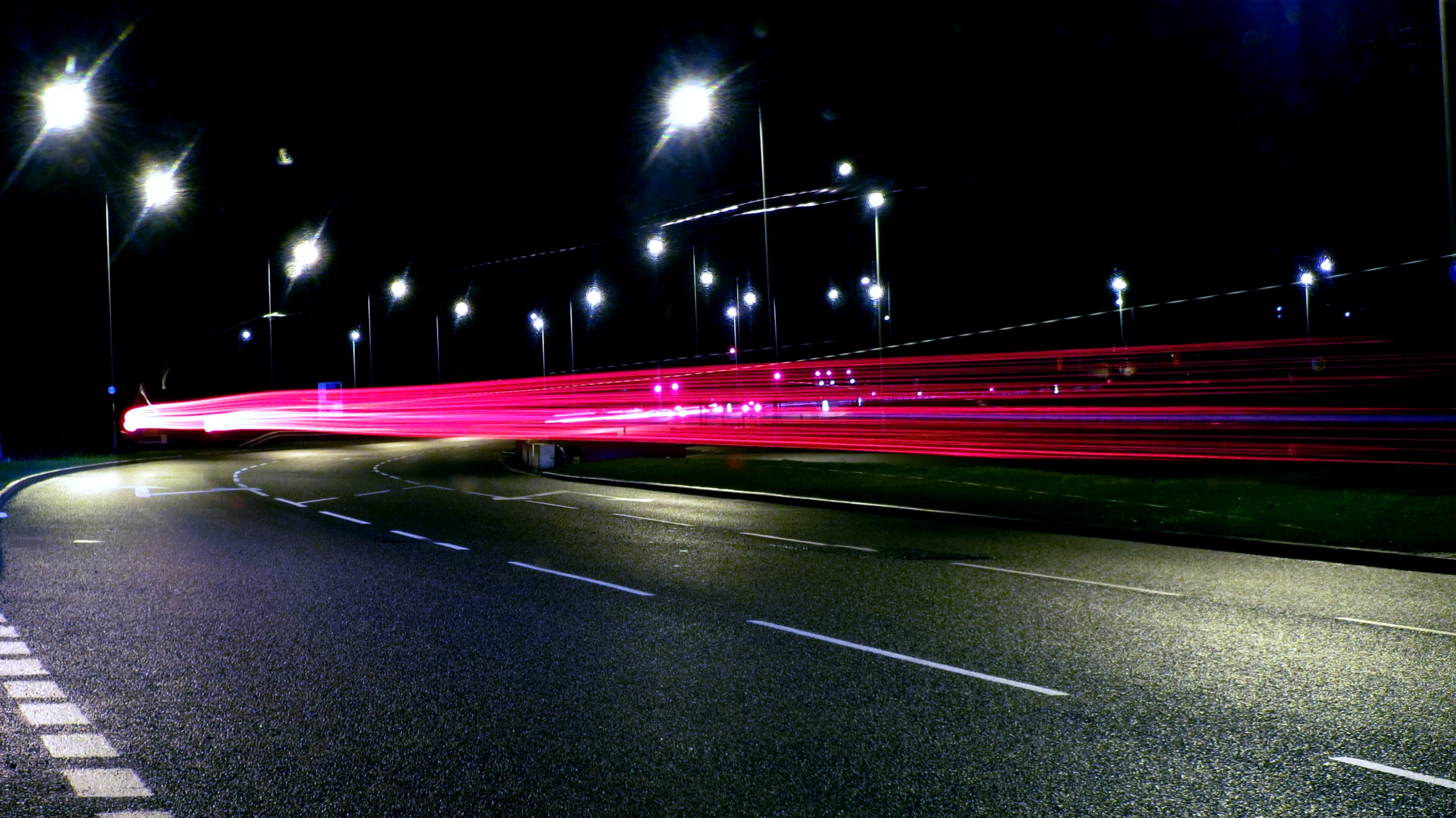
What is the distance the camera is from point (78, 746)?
17.0ft

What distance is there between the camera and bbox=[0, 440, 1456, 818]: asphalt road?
4.60 m

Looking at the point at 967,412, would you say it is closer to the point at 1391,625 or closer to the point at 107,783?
the point at 1391,625

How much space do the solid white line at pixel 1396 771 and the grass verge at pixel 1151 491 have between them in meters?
7.42

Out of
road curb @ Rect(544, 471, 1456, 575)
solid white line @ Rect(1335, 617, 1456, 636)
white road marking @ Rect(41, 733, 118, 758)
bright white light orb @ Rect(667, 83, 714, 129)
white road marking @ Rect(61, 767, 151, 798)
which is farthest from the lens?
bright white light orb @ Rect(667, 83, 714, 129)

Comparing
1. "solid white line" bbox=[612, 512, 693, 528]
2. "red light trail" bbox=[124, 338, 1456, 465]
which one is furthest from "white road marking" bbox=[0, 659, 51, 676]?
"red light trail" bbox=[124, 338, 1456, 465]

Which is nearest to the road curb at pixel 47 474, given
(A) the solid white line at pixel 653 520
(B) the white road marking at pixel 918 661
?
(A) the solid white line at pixel 653 520

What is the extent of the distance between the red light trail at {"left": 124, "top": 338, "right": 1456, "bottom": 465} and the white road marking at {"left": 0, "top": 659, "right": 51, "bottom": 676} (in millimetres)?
17711

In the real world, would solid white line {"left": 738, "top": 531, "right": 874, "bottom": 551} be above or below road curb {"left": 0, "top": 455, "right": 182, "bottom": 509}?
below

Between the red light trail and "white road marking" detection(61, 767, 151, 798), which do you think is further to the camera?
the red light trail

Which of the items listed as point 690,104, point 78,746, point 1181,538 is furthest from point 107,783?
point 690,104

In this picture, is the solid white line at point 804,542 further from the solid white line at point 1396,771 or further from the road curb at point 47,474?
the road curb at point 47,474

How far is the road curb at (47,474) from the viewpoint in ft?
64.1

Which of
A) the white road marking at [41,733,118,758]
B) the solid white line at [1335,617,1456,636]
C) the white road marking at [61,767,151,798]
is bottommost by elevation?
the solid white line at [1335,617,1456,636]

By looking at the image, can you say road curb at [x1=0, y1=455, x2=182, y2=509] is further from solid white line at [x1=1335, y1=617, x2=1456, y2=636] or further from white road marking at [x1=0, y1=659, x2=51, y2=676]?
solid white line at [x1=1335, y1=617, x2=1456, y2=636]
